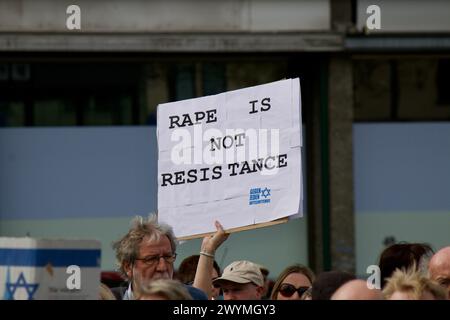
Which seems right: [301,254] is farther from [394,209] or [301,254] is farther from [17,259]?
[17,259]

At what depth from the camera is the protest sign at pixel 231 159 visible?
7.57 m

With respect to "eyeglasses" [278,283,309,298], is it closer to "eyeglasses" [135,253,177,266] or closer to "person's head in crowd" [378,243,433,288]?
"person's head in crowd" [378,243,433,288]

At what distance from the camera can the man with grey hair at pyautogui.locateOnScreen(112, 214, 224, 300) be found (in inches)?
265

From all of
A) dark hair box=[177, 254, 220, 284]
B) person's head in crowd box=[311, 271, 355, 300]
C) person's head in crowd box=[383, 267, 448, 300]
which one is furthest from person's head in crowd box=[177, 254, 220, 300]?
person's head in crowd box=[383, 267, 448, 300]

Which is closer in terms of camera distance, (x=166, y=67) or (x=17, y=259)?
(x=17, y=259)

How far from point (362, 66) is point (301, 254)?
2080mm

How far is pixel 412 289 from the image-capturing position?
5227 millimetres

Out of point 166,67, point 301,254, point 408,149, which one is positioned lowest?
point 301,254

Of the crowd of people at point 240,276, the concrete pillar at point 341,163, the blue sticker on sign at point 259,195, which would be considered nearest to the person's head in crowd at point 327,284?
the crowd of people at point 240,276

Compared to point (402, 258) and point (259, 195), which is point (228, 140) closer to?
point (259, 195)

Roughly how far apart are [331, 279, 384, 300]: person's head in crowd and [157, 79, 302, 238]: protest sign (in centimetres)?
214

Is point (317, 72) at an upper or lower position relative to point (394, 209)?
upper
